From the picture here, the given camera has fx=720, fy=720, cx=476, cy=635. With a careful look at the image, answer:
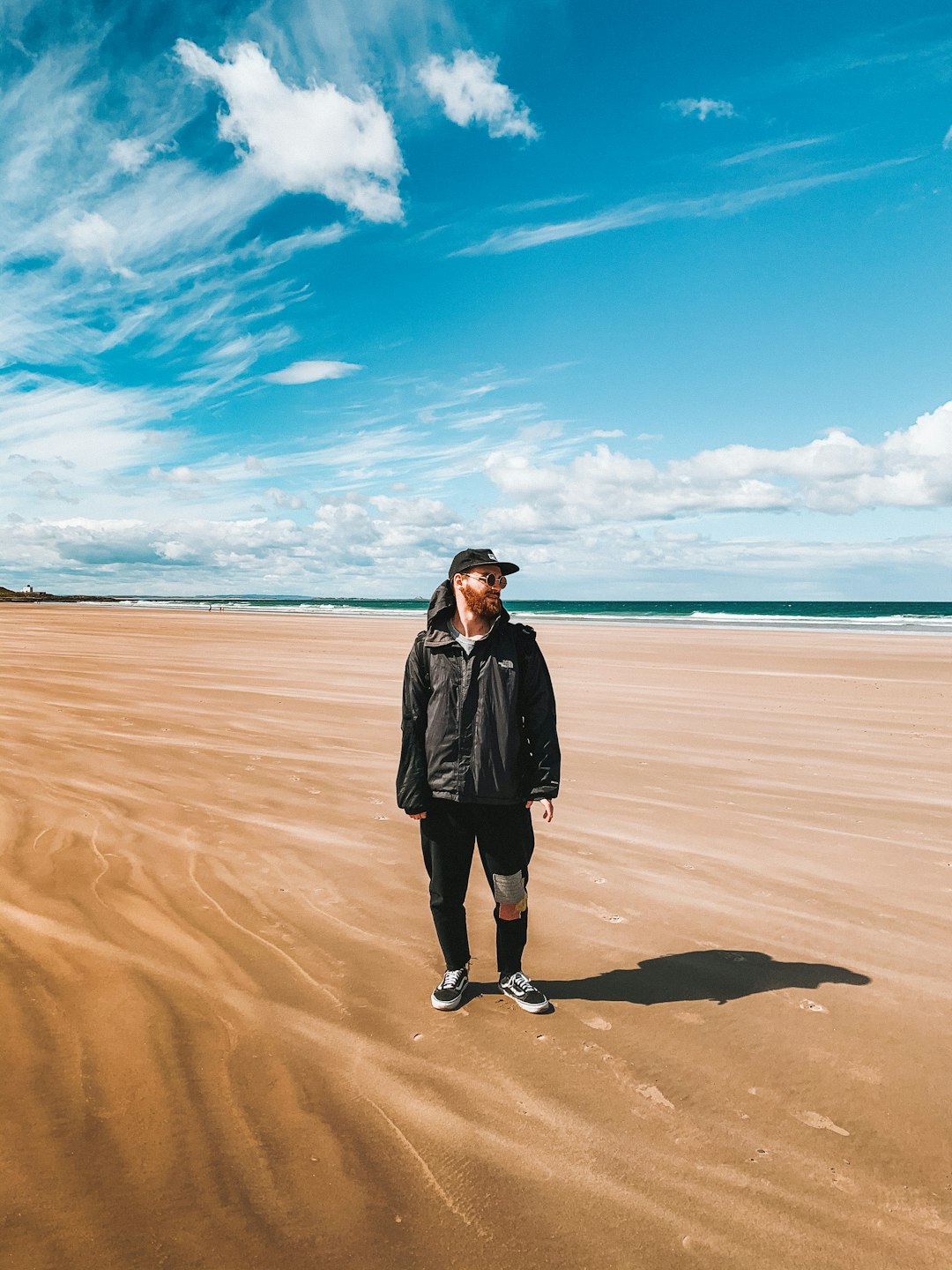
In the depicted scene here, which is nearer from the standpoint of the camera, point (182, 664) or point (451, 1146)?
point (451, 1146)

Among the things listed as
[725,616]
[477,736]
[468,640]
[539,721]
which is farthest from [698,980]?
[725,616]

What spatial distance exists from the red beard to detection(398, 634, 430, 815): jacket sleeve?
318mm

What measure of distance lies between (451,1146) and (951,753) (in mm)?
8950

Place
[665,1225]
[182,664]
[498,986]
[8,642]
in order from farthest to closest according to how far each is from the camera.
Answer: [8,642], [182,664], [498,986], [665,1225]

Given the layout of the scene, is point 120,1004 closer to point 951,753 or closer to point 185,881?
point 185,881

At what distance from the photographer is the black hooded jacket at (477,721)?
11.0 feet

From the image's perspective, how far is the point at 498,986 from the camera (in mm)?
3850

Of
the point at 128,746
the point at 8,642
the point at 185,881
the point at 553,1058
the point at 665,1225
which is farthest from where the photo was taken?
the point at 8,642

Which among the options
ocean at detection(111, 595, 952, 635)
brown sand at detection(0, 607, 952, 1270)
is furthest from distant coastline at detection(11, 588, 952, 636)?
brown sand at detection(0, 607, 952, 1270)

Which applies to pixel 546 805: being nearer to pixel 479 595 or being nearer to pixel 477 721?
pixel 477 721

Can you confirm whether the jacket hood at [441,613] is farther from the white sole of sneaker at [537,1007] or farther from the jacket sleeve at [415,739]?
the white sole of sneaker at [537,1007]

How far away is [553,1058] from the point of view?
324 cm

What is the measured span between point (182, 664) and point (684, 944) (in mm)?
16653

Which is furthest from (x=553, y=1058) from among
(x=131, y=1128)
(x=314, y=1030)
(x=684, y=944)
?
(x=131, y=1128)
